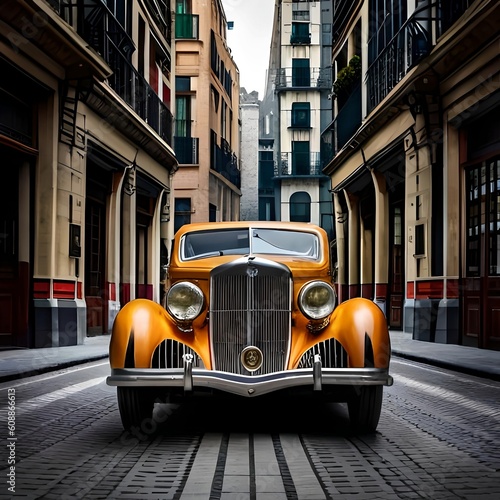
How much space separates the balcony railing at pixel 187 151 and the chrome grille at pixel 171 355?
28.2 metres

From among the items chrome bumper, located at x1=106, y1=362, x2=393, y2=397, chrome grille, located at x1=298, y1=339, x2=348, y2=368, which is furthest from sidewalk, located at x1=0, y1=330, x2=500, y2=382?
chrome grille, located at x1=298, y1=339, x2=348, y2=368

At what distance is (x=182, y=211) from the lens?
33.7 metres

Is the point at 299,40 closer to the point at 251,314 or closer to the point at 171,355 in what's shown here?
the point at 251,314

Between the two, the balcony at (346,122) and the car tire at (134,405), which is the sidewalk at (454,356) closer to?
the car tire at (134,405)

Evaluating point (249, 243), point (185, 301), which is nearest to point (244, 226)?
point (249, 243)

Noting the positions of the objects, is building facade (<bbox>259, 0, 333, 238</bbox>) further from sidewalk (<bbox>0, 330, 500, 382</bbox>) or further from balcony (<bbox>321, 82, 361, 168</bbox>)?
sidewalk (<bbox>0, 330, 500, 382</bbox>)

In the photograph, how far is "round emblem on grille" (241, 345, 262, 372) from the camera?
5.80 meters

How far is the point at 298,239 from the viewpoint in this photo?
7348mm

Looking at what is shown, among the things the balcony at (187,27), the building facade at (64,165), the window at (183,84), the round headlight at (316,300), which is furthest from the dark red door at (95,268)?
the balcony at (187,27)

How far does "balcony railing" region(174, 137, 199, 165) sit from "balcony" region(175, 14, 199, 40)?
4.74 metres

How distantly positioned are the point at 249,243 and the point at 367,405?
2.01m

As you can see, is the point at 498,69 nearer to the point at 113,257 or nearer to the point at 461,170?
the point at 461,170

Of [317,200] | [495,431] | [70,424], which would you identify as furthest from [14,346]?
[317,200]

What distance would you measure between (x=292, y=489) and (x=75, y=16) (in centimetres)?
1318
